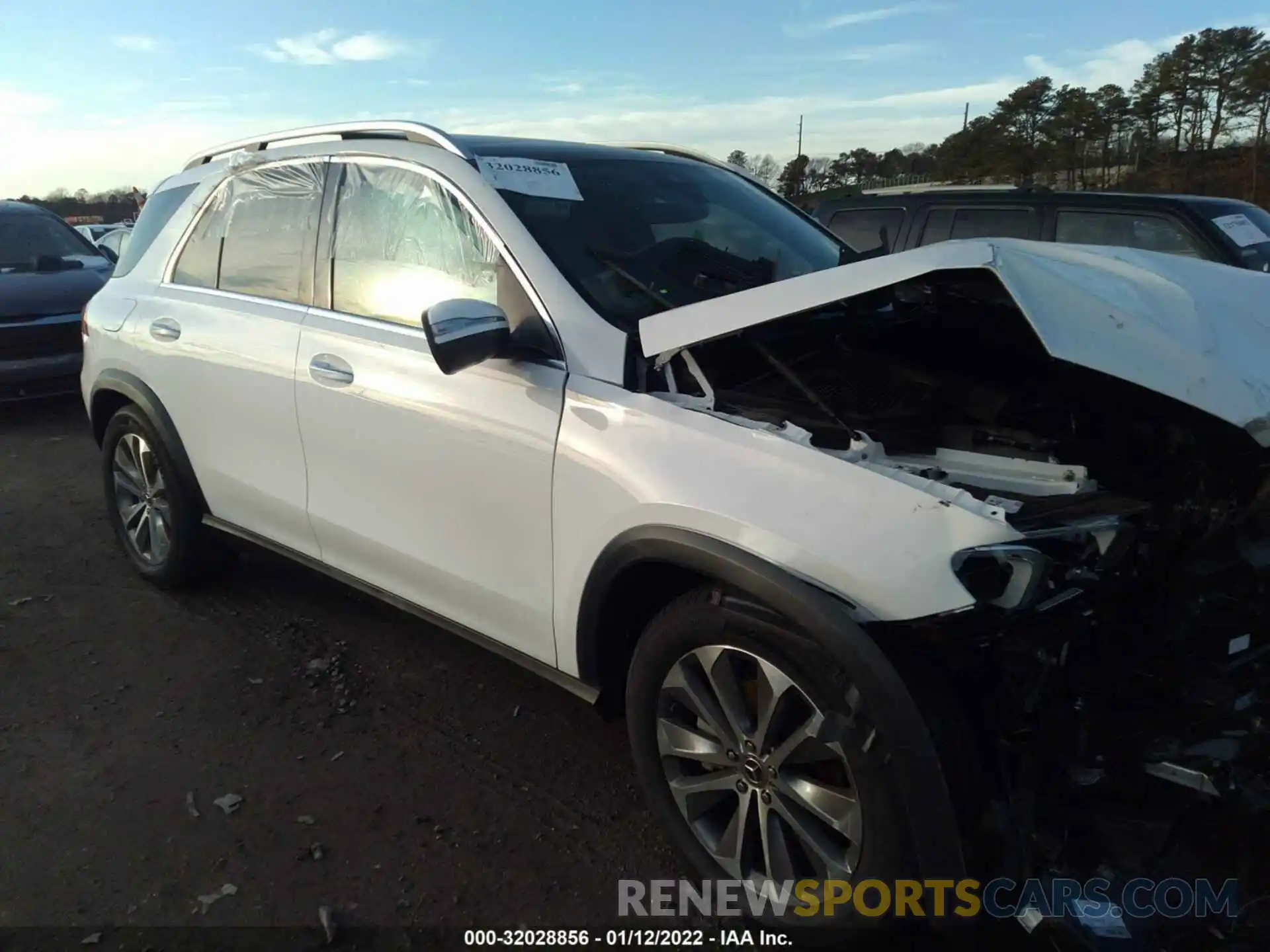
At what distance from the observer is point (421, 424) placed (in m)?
2.90

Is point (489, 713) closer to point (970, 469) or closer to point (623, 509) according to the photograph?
point (623, 509)

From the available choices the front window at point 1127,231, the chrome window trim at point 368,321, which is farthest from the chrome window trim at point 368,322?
the front window at point 1127,231

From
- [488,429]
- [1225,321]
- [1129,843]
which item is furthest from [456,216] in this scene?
[1129,843]

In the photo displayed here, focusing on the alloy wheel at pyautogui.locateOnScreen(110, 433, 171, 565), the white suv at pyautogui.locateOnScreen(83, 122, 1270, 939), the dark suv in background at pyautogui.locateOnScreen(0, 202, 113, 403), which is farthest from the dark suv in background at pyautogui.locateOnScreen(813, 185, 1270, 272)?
the dark suv in background at pyautogui.locateOnScreen(0, 202, 113, 403)

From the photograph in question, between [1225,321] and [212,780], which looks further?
[212,780]

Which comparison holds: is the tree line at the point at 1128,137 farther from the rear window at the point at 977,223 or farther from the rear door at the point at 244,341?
the rear door at the point at 244,341

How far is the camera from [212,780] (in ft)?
9.87

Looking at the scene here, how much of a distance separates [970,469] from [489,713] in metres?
1.93

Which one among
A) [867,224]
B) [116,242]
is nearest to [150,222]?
[116,242]

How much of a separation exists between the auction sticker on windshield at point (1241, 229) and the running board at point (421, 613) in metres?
6.62

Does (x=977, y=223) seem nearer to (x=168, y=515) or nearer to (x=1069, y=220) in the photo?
(x=1069, y=220)

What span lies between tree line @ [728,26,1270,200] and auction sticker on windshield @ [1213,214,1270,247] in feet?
66.6

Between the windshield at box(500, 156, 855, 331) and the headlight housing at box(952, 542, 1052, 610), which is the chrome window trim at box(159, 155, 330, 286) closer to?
the windshield at box(500, 156, 855, 331)

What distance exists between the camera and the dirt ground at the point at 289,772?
8.29ft
